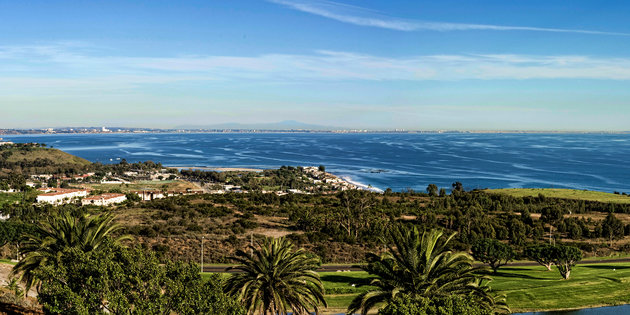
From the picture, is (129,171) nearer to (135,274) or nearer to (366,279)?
(366,279)

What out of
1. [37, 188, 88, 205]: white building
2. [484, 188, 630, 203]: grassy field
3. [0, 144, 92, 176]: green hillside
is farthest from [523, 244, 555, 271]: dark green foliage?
[0, 144, 92, 176]: green hillside

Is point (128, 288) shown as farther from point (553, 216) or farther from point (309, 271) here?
point (553, 216)

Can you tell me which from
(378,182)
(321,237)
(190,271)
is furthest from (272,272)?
(378,182)

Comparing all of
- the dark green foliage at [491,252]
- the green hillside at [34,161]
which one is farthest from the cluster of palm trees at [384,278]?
the green hillside at [34,161]

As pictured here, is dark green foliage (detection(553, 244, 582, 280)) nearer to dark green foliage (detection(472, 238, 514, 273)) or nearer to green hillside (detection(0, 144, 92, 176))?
dark green foliage (detection(472, 238, 514, 273))

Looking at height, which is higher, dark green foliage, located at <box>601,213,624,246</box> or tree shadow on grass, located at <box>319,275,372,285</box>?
tree shadow on grass, located at <box>319,275,372,285</box>

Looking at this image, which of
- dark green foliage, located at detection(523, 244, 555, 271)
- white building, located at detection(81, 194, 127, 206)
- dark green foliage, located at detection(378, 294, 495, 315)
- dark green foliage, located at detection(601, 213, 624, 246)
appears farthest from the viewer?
white building, located at detection(81, 194, 127, 206)

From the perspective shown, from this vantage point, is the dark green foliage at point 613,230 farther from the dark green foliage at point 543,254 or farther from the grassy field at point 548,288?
the dark green foliage at point 543,254
